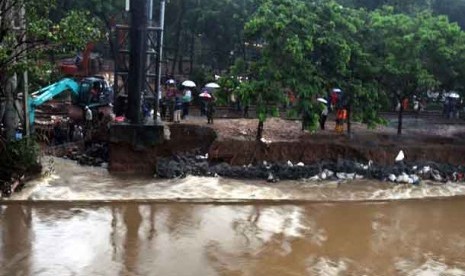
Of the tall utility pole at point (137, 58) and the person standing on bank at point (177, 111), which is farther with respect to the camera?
the person standing on bank at point (177, 111)

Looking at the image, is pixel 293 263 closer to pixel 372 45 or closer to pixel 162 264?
pixel 162 264

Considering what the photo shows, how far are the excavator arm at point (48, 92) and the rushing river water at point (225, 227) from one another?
7.83 feet

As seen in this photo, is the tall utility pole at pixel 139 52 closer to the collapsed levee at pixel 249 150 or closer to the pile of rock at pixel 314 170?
the collapsed levee at pixel 249 150

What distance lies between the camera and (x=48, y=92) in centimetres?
2244

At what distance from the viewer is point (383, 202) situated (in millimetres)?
18688

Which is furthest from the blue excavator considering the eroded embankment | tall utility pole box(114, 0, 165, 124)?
the eroded embankment

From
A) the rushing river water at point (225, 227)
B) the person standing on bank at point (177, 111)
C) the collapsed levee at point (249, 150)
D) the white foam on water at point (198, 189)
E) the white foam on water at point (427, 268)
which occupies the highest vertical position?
the person standing on bank at point (177, 111)

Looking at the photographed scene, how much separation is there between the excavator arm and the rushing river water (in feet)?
7.83

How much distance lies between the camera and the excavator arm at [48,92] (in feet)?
69.0

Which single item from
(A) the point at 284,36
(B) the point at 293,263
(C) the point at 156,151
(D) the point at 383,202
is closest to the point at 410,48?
(A) the point at 284,36

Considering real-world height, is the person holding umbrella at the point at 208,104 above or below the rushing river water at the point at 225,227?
above

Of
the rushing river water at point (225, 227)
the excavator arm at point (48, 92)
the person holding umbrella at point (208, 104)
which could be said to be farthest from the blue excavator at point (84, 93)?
the person holding umbrella at point (208, 104)

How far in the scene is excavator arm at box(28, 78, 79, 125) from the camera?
21.0 m

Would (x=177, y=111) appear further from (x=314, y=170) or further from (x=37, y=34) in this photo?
(x=37, y=34)
